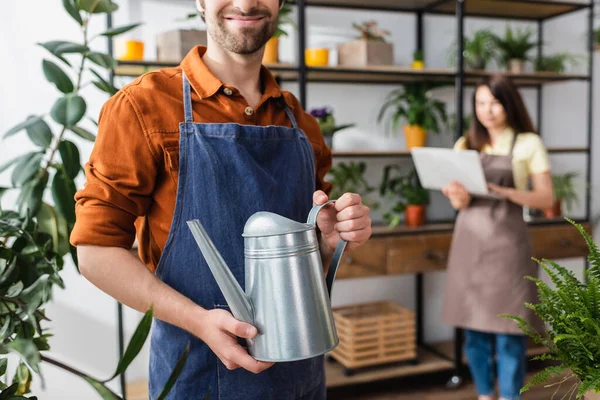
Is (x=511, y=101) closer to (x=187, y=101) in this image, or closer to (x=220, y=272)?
(x=187, y=101)

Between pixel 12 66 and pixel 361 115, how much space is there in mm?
1745

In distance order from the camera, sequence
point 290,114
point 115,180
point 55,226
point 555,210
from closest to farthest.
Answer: point 115,180, point 290,114, point 55,226, point 555,210

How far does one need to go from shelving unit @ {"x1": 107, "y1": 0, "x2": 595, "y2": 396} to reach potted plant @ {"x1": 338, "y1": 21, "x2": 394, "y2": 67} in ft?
0.20

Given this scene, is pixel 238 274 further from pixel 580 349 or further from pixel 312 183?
pixel 580 349

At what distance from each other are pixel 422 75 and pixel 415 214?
→ 2.38 ft

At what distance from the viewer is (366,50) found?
2.84 meters

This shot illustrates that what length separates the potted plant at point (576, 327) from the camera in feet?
2.36

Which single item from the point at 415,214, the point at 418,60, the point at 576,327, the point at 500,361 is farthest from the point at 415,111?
the point at 576,327

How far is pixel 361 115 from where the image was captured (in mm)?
3213

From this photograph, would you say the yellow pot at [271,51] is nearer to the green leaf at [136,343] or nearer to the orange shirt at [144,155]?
the orange shirt at [144,155]

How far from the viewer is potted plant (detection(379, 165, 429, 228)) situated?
2988mm

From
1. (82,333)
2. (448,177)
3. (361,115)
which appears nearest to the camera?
(448,177)

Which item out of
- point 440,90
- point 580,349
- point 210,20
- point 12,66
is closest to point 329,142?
point 440,90

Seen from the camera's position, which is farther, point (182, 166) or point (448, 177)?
point (448, 177)
